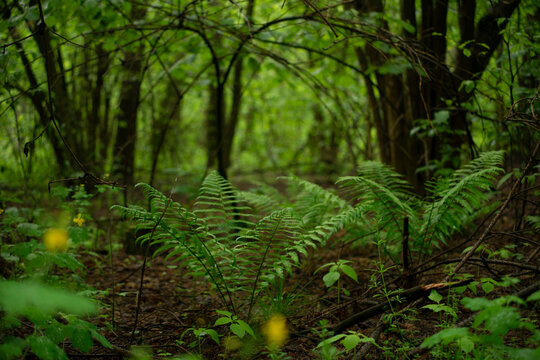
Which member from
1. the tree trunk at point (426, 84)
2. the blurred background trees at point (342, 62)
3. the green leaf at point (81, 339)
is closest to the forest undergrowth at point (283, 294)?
the green leaf at point (81, 339)

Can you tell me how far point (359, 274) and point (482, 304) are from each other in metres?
1.54

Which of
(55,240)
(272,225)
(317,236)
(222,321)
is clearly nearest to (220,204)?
(272,225)

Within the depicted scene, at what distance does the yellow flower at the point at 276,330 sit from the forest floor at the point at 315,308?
0.03 metres

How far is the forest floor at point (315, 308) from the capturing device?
178cm

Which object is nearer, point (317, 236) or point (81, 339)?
point (81, 339)

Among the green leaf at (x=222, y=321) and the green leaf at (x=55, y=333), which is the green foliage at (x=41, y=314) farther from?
the green leaf at (x=222, y=321)

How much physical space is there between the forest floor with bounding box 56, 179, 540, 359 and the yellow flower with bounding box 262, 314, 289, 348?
34 mm

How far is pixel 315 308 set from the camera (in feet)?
7.37

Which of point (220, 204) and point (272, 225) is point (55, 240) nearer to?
point (220, 204)

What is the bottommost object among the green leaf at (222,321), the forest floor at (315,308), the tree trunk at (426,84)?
the forest floor at (315,308)

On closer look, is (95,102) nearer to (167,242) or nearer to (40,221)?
(40,221)

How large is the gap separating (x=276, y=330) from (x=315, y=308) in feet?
1.39

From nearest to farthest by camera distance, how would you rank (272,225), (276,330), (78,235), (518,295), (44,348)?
1. (44,348)
2. (518,295)
3. (276,330)
4. (272,225)
5. (78,235)

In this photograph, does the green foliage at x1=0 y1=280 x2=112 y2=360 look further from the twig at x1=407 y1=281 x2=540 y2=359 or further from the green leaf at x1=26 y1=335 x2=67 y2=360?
the twig at x1=407 y1=281 x2=540 y2=359
